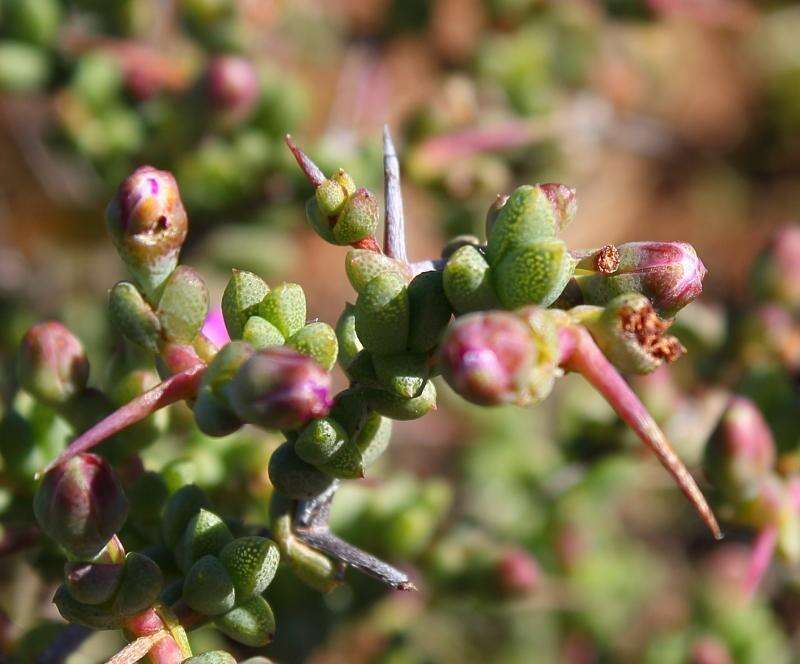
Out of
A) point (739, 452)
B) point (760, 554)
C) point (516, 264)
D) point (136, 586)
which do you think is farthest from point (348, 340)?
point (760, 554)

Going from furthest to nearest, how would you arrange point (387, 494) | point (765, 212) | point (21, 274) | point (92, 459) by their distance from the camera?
1. point (765, 212)
2. point (21, 274)
3. point (387, 494)
4. point (92, 459)

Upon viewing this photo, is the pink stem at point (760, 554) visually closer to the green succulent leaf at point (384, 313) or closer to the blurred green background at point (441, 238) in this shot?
the blurred green background at point (441, 238)

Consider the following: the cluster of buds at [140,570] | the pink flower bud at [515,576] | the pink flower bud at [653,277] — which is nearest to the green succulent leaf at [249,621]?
the cluster of buds at [140,570]

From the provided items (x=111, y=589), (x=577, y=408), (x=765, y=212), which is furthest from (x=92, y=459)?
(x=765, y=212)

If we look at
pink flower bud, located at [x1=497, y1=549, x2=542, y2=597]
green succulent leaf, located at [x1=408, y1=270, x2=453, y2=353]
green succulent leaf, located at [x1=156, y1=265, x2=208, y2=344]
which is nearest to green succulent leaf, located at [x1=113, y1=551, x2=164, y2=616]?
green succulent leaf, located at [x1=156, y1=265, x2=208, y2=344]

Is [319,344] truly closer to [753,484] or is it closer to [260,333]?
[260,333]

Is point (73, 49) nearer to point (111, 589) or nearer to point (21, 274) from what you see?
point (21, 274)

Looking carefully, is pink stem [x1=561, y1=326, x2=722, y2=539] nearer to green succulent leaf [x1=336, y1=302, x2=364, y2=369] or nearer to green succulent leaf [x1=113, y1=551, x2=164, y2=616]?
green succulent leaf [x1=336, y1=302, x2=364, y2=369]
